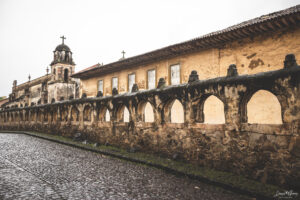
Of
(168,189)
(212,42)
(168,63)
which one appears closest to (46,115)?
(168,63)

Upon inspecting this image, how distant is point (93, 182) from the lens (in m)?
4.46

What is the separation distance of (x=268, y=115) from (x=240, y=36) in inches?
170

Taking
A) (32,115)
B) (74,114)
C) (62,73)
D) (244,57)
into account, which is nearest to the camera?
(244,57)

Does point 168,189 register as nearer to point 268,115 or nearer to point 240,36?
point 268,115

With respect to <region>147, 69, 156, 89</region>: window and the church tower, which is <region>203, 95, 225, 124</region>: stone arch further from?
the church tower

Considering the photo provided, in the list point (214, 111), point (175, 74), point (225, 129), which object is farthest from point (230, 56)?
point (225, 129)

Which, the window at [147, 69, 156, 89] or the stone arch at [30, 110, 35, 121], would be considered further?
the stone arch at [30, 110, 35, 121]

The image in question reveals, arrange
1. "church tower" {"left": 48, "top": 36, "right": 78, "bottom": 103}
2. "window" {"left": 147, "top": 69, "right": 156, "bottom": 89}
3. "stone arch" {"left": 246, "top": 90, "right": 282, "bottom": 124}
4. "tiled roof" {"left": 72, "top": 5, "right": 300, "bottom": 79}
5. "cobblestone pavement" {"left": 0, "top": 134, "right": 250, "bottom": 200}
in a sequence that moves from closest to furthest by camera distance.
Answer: "cobblestone pavement" {"left": 0, "top": 134, "right": 250, "bottom": 200}
"tiled roof" {"left": 72, "top": 5, "right": 300, "bottom": 79}
"stone arch" {"left": 246, "top": 90, "right": 282, "bottom": 124}
"window" {"left": 147, "top": 69, "right": 156, "bottom": 89}
"church tower" {"left": 48, "top": 36, "right": 78, "bottom": 103}

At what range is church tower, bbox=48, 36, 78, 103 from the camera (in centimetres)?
3161

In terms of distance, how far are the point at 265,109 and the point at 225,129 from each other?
23.6 ft

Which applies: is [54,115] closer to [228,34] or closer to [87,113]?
[87,113]

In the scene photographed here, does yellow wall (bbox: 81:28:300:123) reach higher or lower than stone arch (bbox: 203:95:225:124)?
higher

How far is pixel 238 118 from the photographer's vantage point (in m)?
4.96

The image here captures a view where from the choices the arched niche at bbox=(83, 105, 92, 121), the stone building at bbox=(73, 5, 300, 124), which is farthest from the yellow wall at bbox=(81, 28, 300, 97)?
the arched niche at bbox=(83, 105, 92, 121)
